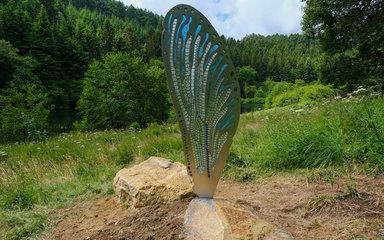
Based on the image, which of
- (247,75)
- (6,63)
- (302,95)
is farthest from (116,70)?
(247,75)

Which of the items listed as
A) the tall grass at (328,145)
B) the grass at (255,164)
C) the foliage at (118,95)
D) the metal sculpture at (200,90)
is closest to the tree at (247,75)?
the foliage at (118,95)

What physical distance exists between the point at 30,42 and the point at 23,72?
543 inches

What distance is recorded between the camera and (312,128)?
4.77m

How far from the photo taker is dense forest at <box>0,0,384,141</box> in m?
12.7

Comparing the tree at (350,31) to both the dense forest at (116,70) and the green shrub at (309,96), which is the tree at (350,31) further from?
the green shrub at (309,96)

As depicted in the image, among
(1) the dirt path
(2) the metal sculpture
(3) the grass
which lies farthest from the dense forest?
(2) the metal sculpture

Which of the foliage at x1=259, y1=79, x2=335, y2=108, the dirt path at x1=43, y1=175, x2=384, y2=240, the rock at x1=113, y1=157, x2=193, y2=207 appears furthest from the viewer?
the foliage at x1=259, y1=79, x2=335, y2=108

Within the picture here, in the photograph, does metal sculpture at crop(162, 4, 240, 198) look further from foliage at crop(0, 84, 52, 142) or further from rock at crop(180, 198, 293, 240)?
foliage at crop(0, 84, 52, 142)

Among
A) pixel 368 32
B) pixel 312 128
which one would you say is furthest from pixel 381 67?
pixel 312 128

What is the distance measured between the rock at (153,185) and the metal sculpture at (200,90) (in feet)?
1.76

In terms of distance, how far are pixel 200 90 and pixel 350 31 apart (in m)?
12.1

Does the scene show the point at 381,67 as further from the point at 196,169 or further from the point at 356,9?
the point at 196,169

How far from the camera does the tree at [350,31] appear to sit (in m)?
12.1

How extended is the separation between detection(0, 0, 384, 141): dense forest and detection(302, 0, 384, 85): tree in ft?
0.12
